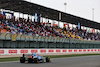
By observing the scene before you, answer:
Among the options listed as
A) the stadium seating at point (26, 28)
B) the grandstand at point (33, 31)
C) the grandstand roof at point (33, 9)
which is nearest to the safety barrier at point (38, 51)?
the grandstand at point (33, 31)


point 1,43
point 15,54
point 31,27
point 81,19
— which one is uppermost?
point 81,19

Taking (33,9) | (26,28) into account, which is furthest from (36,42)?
(33,9)

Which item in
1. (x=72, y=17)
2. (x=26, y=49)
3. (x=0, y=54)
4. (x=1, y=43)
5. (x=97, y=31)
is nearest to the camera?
(x=0, y=54)

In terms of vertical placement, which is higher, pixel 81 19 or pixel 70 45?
pixel 81 19

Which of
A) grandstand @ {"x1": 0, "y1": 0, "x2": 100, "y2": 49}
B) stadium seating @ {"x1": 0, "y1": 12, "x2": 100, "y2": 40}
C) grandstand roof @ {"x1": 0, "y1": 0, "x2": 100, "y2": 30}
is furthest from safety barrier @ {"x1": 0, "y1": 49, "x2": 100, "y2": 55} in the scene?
grandstand roof @ {"x1": 0, "y1": 0, "x2": 100, "y2": 30}

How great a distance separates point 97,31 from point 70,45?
31.8 meters

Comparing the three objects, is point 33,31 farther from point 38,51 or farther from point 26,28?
point 38,51

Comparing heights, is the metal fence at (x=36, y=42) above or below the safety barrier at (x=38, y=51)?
above

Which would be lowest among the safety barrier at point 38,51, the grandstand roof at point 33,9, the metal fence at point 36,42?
the safety barrier at point 38,51

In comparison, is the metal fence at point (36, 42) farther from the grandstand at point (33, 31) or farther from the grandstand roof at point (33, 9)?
the grandstand roof at point (33, 9)

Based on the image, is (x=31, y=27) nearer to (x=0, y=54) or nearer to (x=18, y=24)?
(x=18, y=24)

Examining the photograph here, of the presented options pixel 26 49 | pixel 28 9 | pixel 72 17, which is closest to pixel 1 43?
pixel 26 49

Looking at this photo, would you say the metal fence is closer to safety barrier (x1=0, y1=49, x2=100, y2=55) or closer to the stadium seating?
safety barrier (x1=0, y1=49, x2=100, y2=55)

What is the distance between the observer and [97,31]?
69.9 meters
